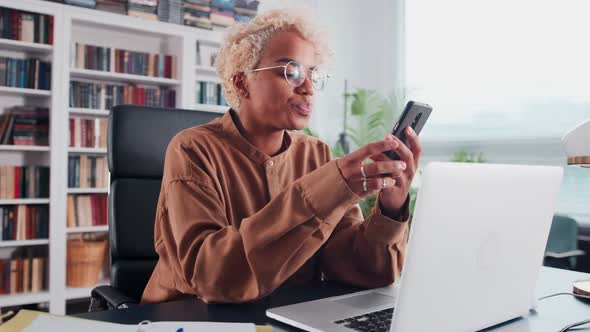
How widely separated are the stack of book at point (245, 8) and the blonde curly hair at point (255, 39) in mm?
2858

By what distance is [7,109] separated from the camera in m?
3.37

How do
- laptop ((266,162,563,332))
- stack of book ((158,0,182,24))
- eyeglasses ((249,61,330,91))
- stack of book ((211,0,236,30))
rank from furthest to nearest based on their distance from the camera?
1. stack of book ((211,0,236,30))
2. stack of book ((158,0,182,24))
3. eyeglasses ((249,61,330,91))
4. laptop ((266,162,563,332))

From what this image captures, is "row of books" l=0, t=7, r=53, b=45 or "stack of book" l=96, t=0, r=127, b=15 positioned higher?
"stack of book" l=96, t=0, r=127, b=15

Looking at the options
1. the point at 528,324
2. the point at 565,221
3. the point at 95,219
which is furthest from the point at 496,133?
the point at 528,324

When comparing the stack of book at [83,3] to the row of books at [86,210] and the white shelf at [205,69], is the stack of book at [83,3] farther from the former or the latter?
the row of books at [86,210]

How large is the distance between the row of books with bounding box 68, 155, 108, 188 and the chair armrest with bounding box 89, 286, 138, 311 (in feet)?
7.48

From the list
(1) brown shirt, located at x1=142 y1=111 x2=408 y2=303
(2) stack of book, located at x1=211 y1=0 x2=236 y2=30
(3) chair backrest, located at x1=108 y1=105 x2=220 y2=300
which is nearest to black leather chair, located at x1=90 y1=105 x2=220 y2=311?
(3) chair backrest, located at x1=108 y1=105 x2=220 y2=300

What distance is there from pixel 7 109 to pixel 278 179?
2772mm

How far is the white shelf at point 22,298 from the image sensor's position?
3.19 m

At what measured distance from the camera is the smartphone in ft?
2.87

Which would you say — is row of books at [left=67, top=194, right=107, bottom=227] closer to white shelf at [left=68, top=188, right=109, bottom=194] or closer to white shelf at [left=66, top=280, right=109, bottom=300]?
white shelf at [left=68, top=188, right=109, bottom=194]

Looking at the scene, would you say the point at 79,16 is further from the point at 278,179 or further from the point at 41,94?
the point at 278,179

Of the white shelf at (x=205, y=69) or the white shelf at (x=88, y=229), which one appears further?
the white shelf at (x=205, y=69)

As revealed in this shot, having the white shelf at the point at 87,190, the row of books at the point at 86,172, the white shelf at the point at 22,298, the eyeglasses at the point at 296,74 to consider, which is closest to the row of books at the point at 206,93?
the row of books at the point at 86,172
